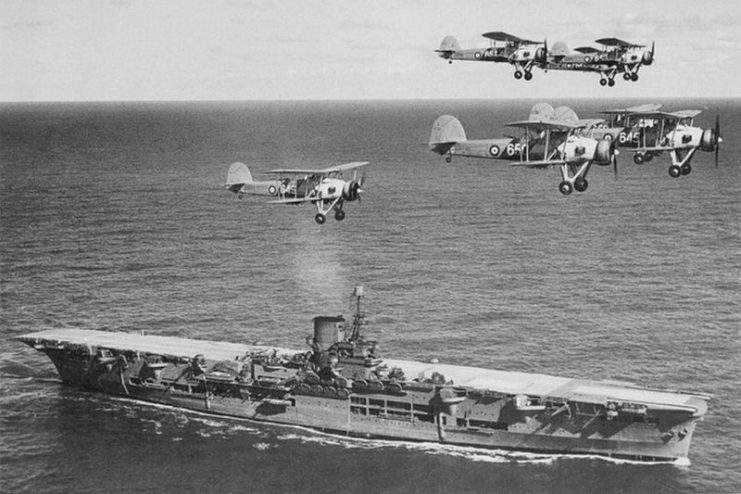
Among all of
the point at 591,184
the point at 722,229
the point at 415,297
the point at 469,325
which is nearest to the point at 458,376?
the point at 469,325

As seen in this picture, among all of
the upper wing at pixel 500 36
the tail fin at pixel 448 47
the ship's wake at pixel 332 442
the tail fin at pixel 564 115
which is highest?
the tail fin at pixel 448 47

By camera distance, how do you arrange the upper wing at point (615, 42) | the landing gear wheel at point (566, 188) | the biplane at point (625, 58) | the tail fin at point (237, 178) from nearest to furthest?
the landing gear wheel at point (566, 188) → the upper wing at point (615, 42) → the biplane at point (625, 58) → the tail fin at point (237, 178)

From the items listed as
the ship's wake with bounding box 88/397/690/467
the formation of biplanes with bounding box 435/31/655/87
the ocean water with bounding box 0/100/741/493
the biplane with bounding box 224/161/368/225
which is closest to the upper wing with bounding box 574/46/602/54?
the formation of biplanes with bounding box 435/31/655/87

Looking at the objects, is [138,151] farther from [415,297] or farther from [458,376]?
[458,376]

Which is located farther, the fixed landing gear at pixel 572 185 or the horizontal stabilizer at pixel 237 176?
the horizontal stabilizer at pixel 237 176

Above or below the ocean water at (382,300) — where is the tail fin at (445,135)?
above

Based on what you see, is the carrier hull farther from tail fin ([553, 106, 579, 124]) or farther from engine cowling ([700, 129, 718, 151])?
tail fin ([553, 106, 579, 124])

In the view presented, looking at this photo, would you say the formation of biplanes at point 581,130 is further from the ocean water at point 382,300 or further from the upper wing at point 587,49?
the ocean water at point 382,300

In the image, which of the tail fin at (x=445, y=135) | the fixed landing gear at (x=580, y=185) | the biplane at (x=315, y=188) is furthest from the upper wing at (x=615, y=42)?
the biplane at (x=315, y=188)
